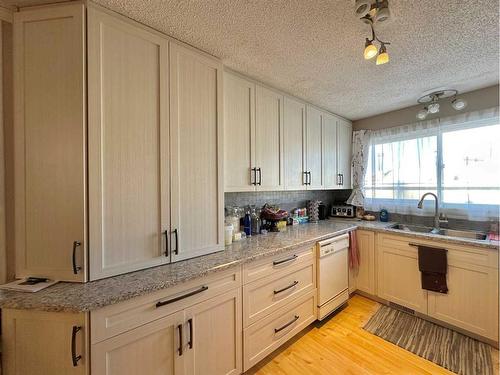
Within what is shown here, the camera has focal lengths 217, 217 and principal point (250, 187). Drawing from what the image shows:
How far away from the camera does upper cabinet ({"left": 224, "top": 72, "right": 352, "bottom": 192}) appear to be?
1.86 meters

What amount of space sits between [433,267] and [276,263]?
1.61 meters

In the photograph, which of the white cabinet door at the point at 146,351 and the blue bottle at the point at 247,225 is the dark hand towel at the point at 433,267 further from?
the white cabinet door at the point at 146,351

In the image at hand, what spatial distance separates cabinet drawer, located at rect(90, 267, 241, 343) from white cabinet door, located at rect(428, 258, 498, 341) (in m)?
2.09

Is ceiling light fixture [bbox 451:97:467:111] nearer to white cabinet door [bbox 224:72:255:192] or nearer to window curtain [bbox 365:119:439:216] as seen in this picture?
window curtain [bbox 365:119:439:216]

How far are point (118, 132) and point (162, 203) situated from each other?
18.7 inches

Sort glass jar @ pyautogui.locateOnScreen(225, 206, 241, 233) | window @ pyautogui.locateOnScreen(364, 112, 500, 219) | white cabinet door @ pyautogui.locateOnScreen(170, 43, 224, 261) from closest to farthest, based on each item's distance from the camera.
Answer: white cabinet door @ pyautogui.locateOnScreen(170, 43, 224, 261) < glass jar @ pyautogui.locateOnScreen(225, 206, 241, 233) < window @ pyautogui.locateOnScreen(364, 112, 500, 219)

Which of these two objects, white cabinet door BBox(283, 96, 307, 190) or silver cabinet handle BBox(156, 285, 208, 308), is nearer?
silver cabinet handle BBox(156, 285, 208, 308)

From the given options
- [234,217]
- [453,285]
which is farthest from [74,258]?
[453,285]

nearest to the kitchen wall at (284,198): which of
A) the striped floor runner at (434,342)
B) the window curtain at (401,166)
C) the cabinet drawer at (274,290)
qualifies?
the window curtain at (401,166)

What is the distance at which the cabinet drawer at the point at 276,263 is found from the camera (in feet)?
5.11

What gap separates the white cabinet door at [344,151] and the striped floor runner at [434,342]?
5.44 feet

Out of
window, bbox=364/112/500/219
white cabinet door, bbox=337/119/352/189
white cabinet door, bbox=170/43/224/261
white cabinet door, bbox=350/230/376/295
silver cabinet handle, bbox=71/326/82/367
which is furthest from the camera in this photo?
white cabinet door, bbox=337/119/352/189

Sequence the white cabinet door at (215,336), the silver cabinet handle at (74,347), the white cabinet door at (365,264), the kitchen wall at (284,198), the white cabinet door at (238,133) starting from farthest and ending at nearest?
the white cabinet door at (365,264), the kitchen wall at (284,198), the white cabinet door at (238,133), the white cabinet door at (215,336), the silver cabinet handle at (74,347)

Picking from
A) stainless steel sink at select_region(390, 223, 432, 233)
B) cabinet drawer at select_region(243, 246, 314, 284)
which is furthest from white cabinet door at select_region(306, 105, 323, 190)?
stainless steel sink at select_region(390, 223, 432, 233)
